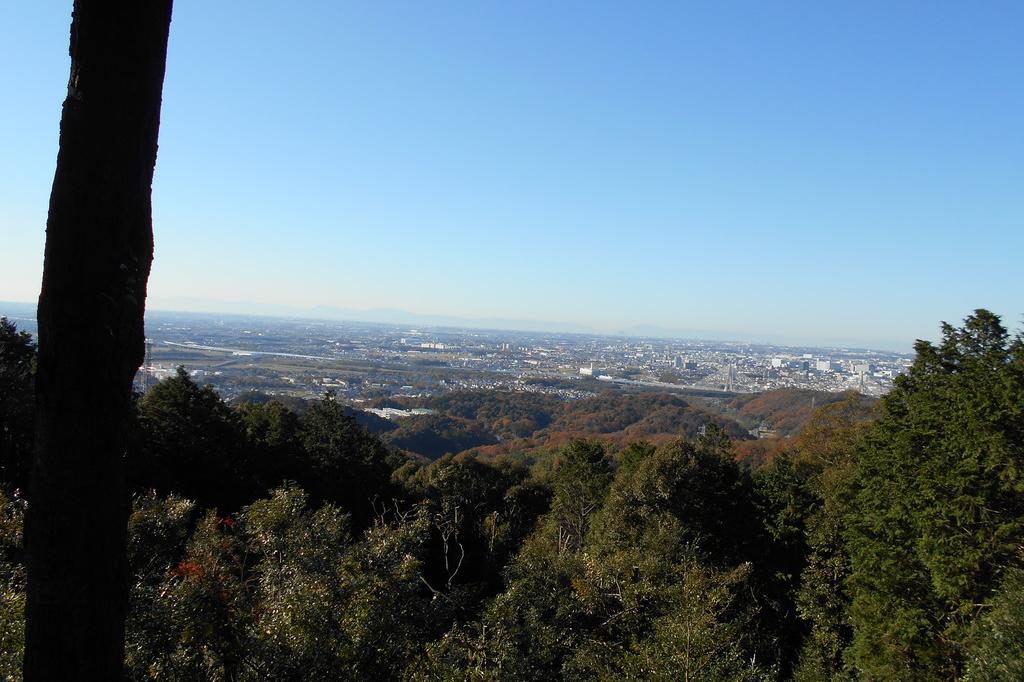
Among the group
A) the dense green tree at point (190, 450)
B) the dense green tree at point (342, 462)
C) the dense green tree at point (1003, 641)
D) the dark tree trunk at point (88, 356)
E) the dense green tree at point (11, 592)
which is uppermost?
the dark tree trunk at point (88, 356)

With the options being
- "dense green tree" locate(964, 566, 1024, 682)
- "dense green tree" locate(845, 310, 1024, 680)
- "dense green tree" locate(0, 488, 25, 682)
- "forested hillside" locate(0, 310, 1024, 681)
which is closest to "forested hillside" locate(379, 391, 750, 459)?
"forested hillside" locate(0, 310, 1024, 681)

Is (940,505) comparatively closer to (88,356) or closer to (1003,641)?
(1003,641)

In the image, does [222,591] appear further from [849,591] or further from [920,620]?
[849,591]

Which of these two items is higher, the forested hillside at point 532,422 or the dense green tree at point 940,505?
the dense green tree at point 940,505

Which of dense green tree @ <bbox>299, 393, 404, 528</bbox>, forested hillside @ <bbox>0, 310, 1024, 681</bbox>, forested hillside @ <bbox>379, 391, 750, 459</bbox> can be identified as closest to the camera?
forested hillside @ <bbox>0, 310, 1024, 681</bbox>

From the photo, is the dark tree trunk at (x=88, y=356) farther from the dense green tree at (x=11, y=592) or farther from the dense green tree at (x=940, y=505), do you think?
the dense green tree at (x=940, y=505)

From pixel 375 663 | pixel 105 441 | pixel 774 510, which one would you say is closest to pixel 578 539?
pixel 774 510

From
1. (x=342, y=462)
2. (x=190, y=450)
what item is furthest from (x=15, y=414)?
(x=342, y=462)

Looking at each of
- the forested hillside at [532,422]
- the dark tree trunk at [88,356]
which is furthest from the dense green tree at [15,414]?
the forested hillside at [532,422]

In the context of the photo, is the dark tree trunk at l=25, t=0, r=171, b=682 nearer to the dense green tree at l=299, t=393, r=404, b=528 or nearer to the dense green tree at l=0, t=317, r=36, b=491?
the dense green tree at l=0, t=317, r=36, b=491
